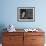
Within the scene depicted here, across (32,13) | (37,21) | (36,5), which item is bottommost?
(37,21)

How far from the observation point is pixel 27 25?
13.9 ft

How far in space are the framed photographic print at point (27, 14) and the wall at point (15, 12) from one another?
0.10m

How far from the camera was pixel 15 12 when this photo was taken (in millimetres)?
4207

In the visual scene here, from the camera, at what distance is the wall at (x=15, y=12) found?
4191mm

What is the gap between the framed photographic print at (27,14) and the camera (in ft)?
13.8

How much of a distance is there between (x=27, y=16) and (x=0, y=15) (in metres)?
0.87

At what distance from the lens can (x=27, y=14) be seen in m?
4.23

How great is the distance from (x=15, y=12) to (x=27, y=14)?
39cm

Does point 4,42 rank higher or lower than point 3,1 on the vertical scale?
lower

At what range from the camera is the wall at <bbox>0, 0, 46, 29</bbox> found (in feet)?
13.8

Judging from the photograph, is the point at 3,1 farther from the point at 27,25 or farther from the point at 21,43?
the point at 21,43

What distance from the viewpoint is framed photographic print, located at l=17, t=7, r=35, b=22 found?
4.20m

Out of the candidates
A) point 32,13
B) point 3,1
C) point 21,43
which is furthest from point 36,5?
point 21,43

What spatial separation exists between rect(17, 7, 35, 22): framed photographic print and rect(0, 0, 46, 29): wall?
0.10 meters
